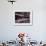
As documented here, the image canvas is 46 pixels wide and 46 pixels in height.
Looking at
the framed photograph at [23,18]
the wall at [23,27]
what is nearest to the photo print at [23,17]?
the framed photograph at [23,18]

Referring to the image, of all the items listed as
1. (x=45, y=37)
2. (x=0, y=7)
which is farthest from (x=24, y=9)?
(x=45, y=37)

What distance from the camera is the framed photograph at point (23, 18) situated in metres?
4.82

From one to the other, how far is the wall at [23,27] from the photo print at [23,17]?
146mm

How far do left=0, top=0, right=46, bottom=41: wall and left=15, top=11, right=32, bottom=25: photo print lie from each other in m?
0.15

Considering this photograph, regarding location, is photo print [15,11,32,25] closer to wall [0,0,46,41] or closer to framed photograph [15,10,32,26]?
framed photograph [15,10,32,26]

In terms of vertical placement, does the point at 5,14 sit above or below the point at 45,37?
above

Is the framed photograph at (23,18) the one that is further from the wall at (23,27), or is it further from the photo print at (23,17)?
the wall at (23,27)

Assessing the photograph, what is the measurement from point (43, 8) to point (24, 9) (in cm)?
69

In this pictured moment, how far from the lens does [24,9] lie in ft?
15.8

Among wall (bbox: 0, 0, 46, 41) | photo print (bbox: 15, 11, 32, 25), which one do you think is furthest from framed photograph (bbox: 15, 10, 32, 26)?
wall (bbox: 0, 0, 46, 41)

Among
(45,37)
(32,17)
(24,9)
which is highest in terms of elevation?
(24,9)

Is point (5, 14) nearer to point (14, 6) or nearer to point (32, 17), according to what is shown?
point (14, 6)

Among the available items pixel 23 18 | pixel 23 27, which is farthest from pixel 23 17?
pixel 23 27

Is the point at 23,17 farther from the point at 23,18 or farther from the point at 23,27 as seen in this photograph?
the point at 23,27
